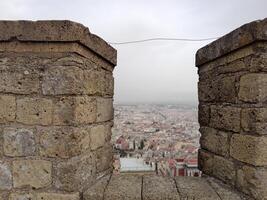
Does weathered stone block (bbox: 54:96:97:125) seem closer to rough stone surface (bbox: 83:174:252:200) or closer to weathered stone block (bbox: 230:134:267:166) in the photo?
rough stone surface (bbox: 83:174:252:200)

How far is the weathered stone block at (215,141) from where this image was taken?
3.02 meters

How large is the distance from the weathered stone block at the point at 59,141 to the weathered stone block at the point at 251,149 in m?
1.44

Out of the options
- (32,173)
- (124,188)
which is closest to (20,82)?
(32,173)

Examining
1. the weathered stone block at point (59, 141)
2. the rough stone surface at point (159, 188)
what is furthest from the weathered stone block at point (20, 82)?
the rough stone surface at point (159, 188)

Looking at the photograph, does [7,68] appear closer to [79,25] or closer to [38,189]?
[79,25]

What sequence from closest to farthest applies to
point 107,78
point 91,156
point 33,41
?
1. point 33,41
2. point 91,156
3. point 107,78

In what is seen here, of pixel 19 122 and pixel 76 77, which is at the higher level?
pixel 76 77

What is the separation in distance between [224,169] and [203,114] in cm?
70

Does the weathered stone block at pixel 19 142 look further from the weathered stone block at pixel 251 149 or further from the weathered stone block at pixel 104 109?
the weathered stone block at pixel 251 149

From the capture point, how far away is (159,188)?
2.91m

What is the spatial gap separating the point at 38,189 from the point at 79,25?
57.2 inches

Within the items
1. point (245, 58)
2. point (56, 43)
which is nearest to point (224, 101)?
point (245, 58)

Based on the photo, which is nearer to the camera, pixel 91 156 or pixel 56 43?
pixel 56 43

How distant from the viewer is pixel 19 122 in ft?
8.71
